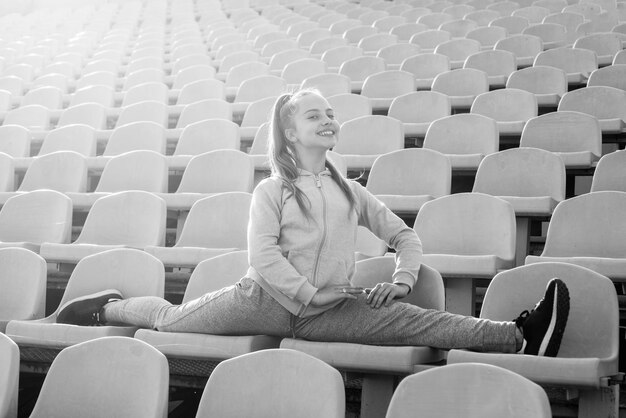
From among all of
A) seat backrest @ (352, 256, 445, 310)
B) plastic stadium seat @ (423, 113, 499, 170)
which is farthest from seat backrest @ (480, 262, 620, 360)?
plastic stadium seat @ (423, 113, 499, 170)

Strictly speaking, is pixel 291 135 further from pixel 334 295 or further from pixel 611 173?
pixel 611 173

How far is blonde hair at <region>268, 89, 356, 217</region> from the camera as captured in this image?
1.99 meters

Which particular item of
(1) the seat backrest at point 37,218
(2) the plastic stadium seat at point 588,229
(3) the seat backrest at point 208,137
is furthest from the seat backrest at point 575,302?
(3) the seat backrest at point 208,137

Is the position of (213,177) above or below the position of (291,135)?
below

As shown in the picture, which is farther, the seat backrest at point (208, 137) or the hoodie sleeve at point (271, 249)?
the seat backrest at point (208, 137)

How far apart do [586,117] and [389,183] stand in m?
0.83

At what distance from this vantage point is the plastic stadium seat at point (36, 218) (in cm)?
304

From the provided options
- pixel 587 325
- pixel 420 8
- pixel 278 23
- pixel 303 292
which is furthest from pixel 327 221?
pixel 278 23

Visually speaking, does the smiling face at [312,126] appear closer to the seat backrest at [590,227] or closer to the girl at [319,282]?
A: the girl at [319,282]

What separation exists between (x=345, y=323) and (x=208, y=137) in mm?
2170

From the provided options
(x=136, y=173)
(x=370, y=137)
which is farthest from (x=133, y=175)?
(x=370, y=137)

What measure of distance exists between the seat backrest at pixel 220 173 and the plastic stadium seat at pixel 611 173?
1242 mm

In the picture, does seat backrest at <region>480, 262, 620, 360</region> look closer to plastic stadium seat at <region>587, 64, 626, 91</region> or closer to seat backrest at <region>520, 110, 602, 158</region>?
seat backrest at <region>520, 110, 602, 158</region>

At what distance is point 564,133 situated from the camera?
3180mm
